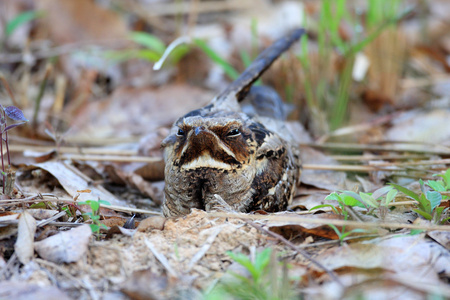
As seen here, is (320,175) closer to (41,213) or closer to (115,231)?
(115,231)

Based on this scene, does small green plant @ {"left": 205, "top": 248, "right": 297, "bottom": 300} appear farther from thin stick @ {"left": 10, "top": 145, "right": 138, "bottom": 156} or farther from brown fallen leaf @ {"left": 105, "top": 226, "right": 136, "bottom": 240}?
thin stick @ {"left": 10, "top": 145, "right": 138, "bottom": 156}

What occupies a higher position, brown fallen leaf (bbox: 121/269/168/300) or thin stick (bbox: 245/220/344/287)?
thin stick (bbox: 245/220/344/287)

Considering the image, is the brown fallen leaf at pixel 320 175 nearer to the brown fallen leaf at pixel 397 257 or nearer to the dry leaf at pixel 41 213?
the brown fallen leaf at pixel 397 257

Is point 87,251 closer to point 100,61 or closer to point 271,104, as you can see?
point 271,104

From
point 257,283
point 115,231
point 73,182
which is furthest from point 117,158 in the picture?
point 257,283

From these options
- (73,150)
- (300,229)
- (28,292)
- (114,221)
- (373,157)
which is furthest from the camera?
(73,150)

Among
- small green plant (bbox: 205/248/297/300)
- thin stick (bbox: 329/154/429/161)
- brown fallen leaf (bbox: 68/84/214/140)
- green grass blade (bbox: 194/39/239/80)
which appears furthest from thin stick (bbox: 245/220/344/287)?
brown fallen leaf (bbox: 68/84/214/140)

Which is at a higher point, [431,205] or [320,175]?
[431,205]

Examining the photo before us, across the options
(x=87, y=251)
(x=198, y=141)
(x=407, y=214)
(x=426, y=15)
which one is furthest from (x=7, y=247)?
(x=426, y=15)
